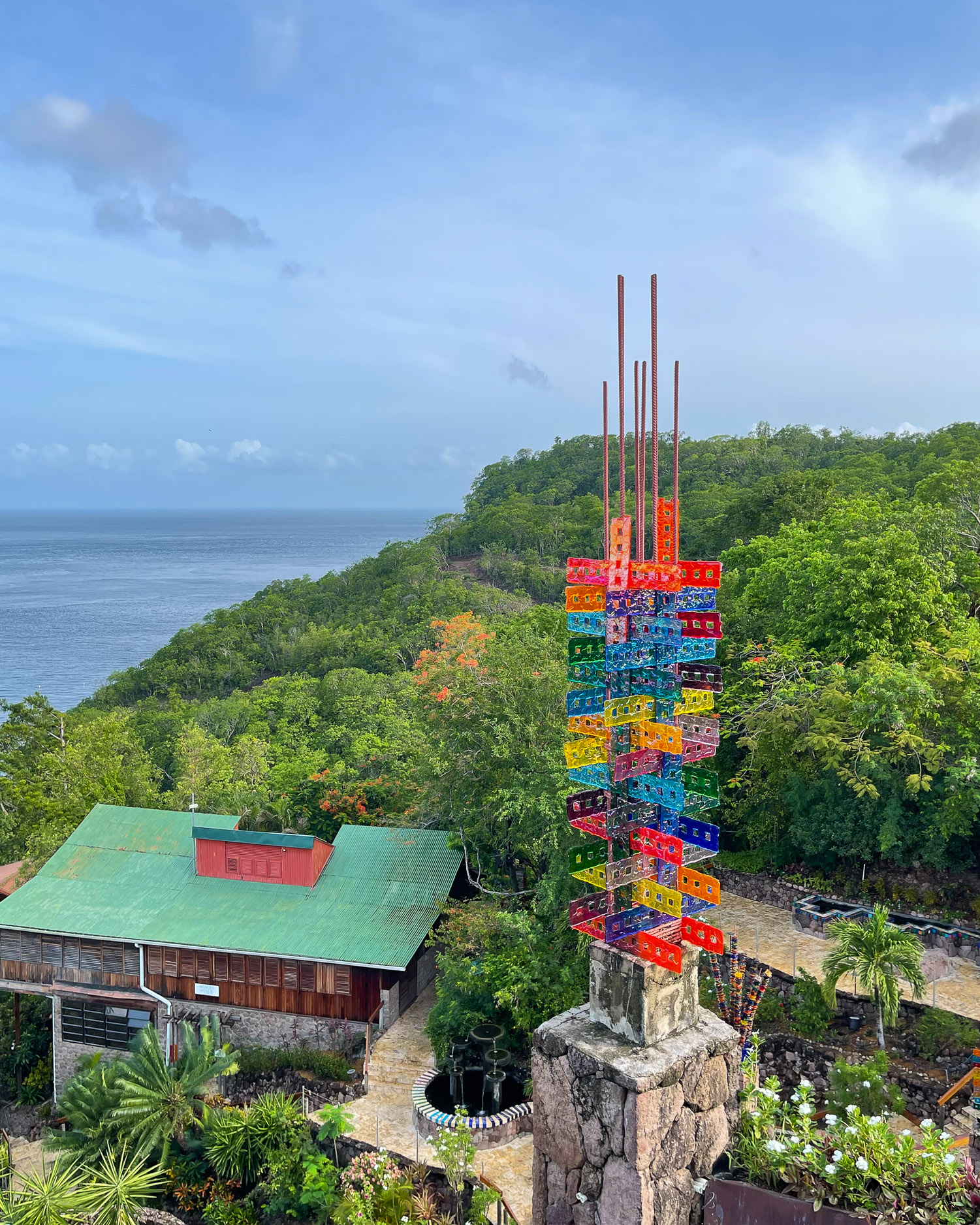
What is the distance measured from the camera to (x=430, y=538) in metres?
79.1

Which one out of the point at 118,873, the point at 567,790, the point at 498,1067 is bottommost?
the point at 498,1067

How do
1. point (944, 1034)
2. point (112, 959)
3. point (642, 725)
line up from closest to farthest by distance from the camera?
point (642, 725), point (944, 1034), point (112, 959)

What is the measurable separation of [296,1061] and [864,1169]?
1173 centimetres

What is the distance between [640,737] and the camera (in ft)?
30.3

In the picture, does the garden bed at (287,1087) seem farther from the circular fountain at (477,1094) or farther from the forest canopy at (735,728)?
the forest canopy at (735,728)

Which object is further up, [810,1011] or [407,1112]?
[810,1011]

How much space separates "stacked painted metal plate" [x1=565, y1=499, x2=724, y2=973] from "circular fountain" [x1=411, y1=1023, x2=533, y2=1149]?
5.88m

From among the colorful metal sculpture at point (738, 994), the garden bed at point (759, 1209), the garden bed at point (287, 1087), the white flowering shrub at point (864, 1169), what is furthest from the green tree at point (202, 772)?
the white flowering shrub at point (864, 1169)

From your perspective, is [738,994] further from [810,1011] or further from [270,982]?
[270,982]

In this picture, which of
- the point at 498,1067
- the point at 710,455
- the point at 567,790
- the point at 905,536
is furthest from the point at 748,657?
the point at 710,455

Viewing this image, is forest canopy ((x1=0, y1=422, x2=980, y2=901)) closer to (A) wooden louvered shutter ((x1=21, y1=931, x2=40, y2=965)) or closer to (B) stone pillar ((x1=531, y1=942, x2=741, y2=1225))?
(A) wooden louvered shutter ((x1=21, y1=931, x2=40, y2=965))

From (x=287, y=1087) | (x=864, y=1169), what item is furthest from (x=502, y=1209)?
(x=287, y=1087)

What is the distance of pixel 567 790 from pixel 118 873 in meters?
10.5

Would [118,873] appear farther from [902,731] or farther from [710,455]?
[710,455]
